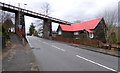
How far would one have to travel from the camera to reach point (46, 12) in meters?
34.3

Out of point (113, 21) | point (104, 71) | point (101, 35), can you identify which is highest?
point (113, 21)

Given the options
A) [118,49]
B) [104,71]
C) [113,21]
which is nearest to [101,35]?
[113,21]

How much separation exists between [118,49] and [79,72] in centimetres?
937

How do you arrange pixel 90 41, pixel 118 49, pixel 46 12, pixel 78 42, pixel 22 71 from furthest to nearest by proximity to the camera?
pixel 46 12, pixel 78 42, pixel 90 41, pixel 118 49, pixel 22 71

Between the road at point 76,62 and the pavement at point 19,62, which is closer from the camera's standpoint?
the pavement at point 19,62

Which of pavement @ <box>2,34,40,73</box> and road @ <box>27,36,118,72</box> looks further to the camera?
road @ <box>27,36,118,72</box>

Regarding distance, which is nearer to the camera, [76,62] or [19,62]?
[19,62]

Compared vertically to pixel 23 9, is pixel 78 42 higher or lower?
lower

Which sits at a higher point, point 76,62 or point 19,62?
point 19,62

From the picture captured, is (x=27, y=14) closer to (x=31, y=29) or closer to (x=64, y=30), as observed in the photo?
(x=64, y=30)

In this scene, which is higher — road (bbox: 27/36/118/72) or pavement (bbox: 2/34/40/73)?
pavement (bbox: 2/34/40/73)

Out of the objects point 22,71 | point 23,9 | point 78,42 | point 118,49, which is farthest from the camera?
point 23,9

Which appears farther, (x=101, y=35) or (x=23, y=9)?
(x=23, y=9)

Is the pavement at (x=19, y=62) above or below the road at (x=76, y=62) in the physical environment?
above
